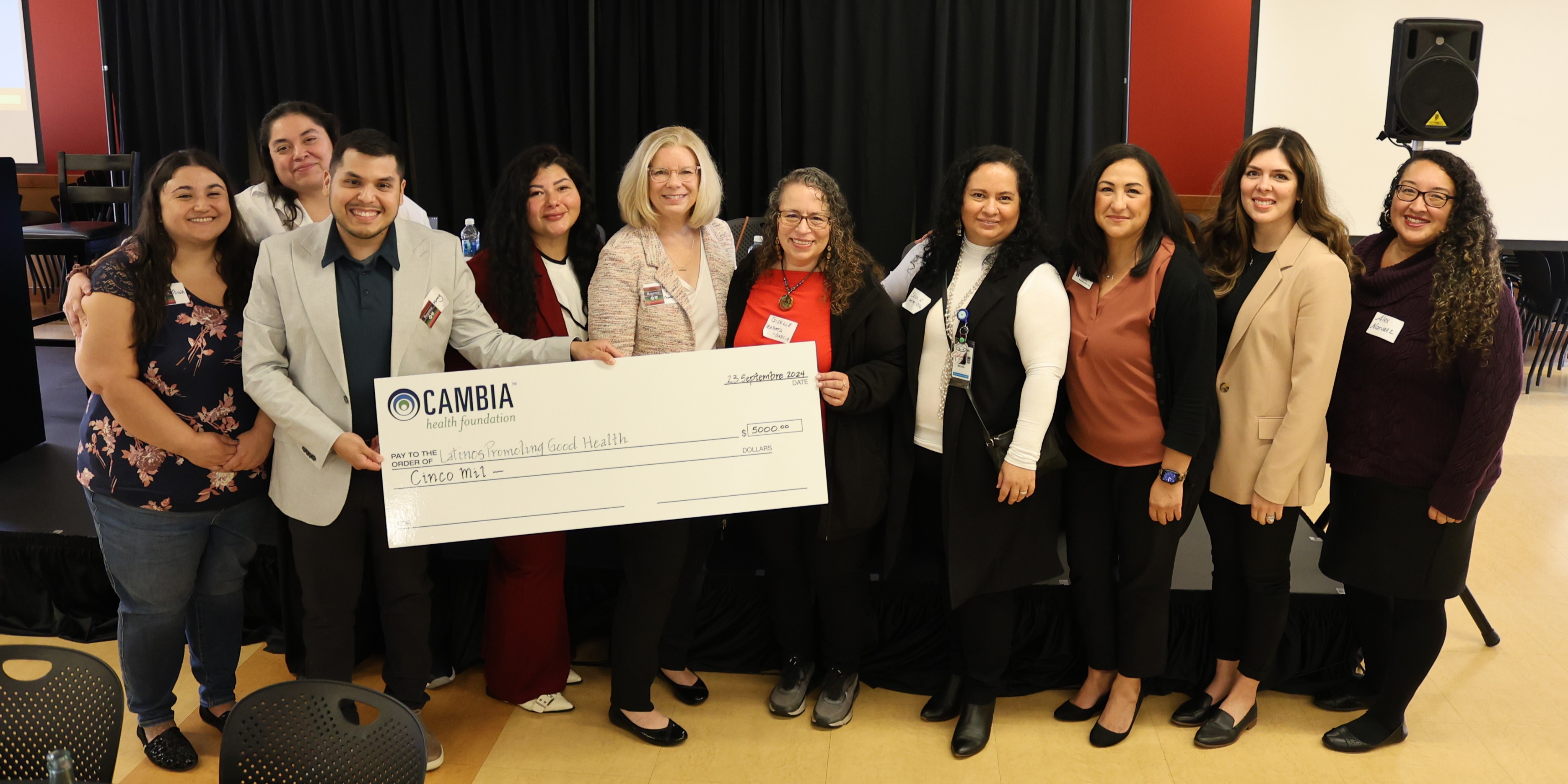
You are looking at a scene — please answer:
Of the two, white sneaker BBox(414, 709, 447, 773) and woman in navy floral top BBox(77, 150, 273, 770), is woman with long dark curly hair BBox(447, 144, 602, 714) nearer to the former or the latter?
white sneaker BBox(414, 709, 447, 773)

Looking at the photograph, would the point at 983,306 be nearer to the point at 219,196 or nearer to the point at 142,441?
the point at 219,196

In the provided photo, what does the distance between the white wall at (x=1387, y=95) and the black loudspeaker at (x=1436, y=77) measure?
0.90 metres

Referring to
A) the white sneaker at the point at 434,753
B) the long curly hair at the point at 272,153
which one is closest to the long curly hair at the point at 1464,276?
the white sneaker at the point at 434,753

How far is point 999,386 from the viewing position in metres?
2.34

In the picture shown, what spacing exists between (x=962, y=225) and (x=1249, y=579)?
118cm

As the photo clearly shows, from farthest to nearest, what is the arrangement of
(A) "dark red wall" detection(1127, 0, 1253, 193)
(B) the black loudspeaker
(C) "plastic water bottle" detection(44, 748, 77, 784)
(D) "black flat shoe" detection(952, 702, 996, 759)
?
(A) "dark red wall" detection(1127, 0, 1253, 193)
(B) the black loudspeaker
(D) "black flat shoe" detection(952, 702, 996, 759)
(C) "plastic water bottle" detection(44, 748, 77, 784)

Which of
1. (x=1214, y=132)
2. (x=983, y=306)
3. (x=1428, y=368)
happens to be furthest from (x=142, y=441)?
(x=1214, y=132)

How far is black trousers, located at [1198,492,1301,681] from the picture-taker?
98.3 inches

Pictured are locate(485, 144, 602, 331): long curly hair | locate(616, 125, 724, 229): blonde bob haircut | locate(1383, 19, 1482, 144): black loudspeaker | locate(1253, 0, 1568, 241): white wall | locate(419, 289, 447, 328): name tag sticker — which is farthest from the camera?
locate(1253, 0, 1568, 241): white wall

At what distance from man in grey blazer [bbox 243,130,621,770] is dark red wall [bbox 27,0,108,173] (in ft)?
20.3

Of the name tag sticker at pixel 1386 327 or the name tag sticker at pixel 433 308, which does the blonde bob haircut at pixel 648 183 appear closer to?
the name tag sticker at pixel 433 308

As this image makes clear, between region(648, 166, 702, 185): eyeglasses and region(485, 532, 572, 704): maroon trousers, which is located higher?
region(648, 166, 702, 185): eyeglasses
